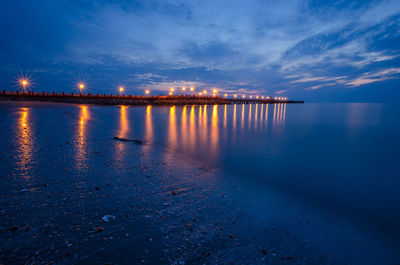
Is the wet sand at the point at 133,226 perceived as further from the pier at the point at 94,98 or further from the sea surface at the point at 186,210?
the pier at the point at 94,98

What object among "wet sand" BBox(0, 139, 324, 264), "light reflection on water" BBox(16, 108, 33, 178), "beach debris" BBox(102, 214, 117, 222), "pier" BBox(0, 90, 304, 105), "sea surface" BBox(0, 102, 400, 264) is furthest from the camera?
"pier" BBox(0, 90, 304, 105)

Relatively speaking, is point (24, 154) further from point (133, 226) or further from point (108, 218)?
point (133, 226)

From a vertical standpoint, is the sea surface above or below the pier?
below

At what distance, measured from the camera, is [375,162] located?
9352mm

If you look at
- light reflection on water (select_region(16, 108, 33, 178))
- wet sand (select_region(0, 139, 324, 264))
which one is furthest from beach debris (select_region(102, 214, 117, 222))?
light reflection on water (select_region(16, 108, 33, 178))

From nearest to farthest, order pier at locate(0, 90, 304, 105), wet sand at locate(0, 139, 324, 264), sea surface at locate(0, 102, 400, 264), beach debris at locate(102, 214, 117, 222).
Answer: wet sand at locate(0, 139, 324, 264) < sea surface at locate(0, 102, 400, 264) < beach debris at locate(102, 214, 117, 222) < pier at locate(0, 90, 304, 105)

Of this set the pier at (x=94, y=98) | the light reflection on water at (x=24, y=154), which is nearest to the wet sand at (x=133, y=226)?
the light reflection on water at (x=24, y=154)

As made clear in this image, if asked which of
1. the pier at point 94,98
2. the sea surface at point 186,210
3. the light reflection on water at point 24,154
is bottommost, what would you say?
the sea surface at point 186,210

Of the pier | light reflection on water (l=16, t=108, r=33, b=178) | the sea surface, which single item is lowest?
the sea surface

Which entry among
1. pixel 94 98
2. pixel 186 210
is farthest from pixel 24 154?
pixel 94 98

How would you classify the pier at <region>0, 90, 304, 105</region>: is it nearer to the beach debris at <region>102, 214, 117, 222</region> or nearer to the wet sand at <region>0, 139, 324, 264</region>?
the wet sand at <region>0, 139, 324, 264</region>

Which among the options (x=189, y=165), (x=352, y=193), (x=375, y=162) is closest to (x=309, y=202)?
(x=352, y=193)

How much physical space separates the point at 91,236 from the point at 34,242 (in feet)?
2.50

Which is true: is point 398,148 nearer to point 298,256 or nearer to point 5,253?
point 298,256
